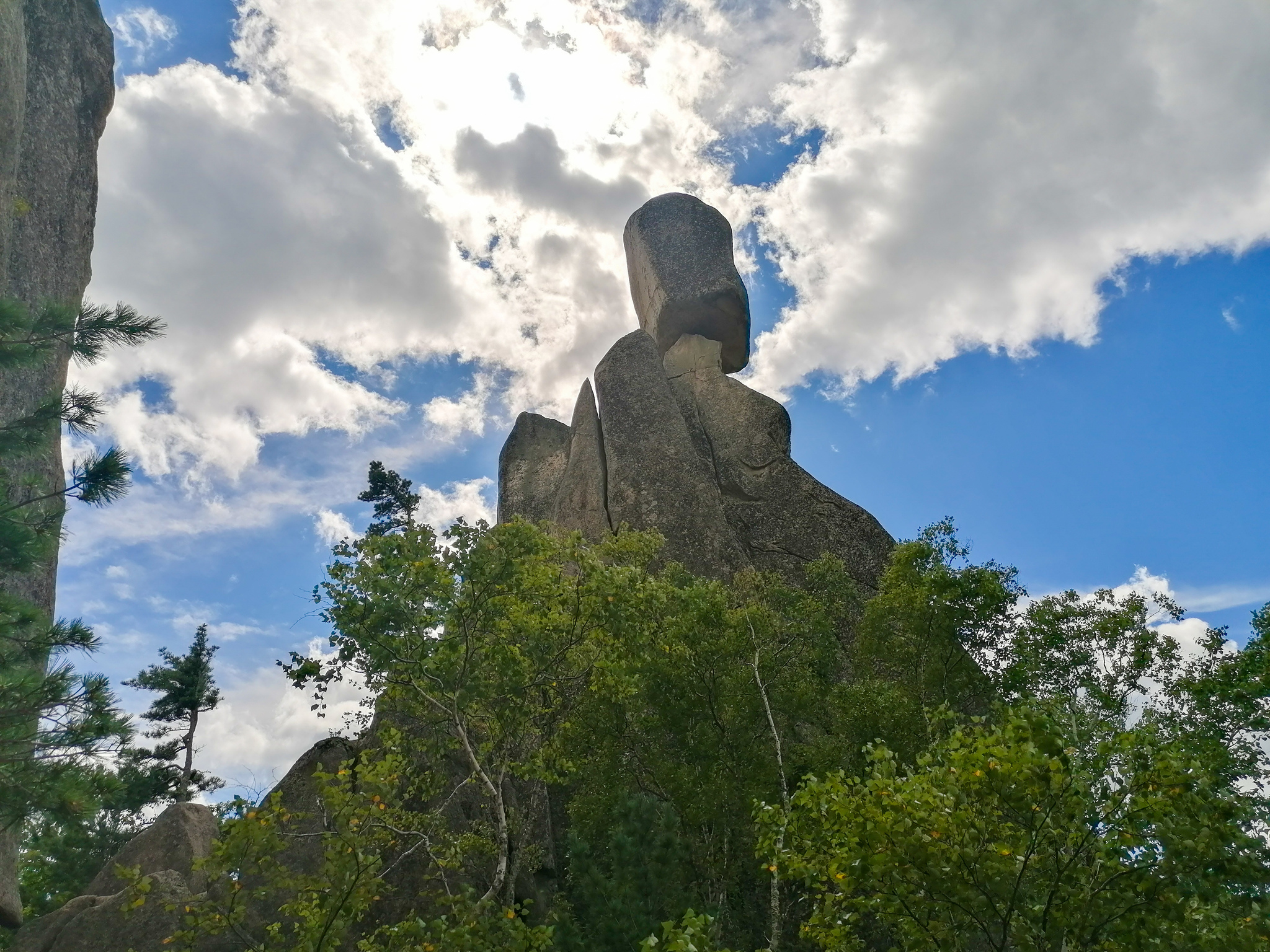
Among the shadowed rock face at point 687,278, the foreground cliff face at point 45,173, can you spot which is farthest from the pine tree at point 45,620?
the shadowed rock face at point 687,278

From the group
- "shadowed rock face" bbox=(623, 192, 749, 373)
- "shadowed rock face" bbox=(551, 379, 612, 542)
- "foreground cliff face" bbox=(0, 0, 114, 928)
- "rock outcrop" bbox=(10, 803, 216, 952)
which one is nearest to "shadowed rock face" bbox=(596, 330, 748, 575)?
"shadowed rock face" bbox=(551, 379, 612, 542)

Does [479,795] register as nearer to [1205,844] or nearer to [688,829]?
[688,829]

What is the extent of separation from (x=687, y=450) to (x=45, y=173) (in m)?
21.1

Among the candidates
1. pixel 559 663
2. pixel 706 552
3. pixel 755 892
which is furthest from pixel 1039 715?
pixel 706 552

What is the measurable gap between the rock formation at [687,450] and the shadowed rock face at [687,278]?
68 millimetres

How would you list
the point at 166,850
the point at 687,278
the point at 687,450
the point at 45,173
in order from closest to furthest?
the point at 45,173
the point at 166,850
the point at 687,450
the point at 687,278

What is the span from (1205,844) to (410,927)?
7893 millimetres

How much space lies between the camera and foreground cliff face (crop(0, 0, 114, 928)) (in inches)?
505

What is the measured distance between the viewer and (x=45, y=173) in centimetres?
1833

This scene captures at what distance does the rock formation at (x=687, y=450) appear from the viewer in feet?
99.2

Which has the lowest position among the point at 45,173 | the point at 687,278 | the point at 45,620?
the point at 45,620

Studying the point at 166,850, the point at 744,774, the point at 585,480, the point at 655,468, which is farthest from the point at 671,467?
the point at 166,850

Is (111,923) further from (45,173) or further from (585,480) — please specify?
(585,480)

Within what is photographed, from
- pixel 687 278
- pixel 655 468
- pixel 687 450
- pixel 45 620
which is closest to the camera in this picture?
pixel 45 620
